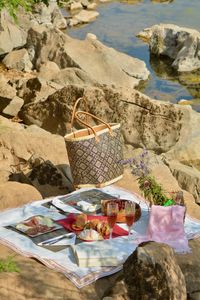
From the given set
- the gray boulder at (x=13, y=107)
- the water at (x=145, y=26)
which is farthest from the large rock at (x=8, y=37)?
the gray boulder at (x=13, y=107)

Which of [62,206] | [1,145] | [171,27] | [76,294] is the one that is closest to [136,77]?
[171,27]

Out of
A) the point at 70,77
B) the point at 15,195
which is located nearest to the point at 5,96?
the point at 70,77

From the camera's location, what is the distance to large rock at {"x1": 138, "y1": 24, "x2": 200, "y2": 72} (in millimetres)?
20203

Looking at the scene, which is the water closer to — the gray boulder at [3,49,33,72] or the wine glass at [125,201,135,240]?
the gray boulder at [3,49,33,72]

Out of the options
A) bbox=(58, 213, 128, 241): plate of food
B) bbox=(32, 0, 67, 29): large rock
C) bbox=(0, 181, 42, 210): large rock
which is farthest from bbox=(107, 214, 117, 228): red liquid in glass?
bbox=(32, 0, 67, 29): large rock

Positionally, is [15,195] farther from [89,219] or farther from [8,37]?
[8,37]

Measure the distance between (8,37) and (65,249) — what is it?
14558mm

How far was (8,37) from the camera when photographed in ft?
60.3

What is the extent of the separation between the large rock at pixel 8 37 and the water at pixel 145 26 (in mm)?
4196

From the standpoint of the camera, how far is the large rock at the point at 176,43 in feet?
66.3

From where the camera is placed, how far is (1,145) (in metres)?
8.12

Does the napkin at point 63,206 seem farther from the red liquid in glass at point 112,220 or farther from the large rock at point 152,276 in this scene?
the large rock at point 152,276

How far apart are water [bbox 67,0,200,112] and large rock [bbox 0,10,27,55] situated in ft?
13.8

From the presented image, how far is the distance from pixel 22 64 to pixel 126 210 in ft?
41.7
